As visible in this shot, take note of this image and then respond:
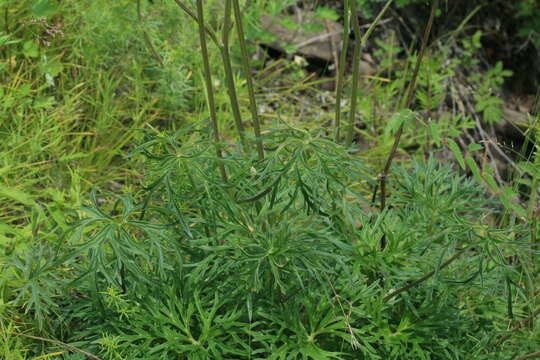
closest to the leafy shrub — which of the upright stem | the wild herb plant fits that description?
the wild herb plant

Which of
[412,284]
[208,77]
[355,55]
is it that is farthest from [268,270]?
[355,55]

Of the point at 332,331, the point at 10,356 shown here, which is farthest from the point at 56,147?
the point at 332,331

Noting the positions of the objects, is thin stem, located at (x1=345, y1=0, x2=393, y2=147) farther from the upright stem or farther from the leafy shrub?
the leafy shrub

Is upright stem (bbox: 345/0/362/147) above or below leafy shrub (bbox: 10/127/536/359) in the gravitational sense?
above

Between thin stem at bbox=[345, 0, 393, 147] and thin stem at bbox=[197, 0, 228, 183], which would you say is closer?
thin stem at bbox=[197, 0, 228, 183]

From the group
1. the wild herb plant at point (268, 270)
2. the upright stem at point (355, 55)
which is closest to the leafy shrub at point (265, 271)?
the wild herb plant at point (268, 270)

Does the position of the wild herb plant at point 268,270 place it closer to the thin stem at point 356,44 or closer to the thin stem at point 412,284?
the thin stem at point 412,284

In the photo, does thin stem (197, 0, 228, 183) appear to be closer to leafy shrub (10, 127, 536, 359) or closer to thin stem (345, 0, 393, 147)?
leafy shrub (10, 127, 536, 359)

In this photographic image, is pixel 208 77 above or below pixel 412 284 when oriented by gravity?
above

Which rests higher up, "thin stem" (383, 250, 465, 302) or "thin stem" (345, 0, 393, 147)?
"thin stem" (345, 0, 393, 147)

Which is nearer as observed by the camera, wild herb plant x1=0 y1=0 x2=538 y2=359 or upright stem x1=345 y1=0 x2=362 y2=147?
wild herb plant x1=0 y1=0 x2=538 y2=359

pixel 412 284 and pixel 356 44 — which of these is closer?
pixel 412 284

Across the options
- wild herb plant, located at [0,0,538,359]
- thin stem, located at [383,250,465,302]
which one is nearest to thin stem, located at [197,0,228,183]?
wild herb plant, located at [0,0,538,359]

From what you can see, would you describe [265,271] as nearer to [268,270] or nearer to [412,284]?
[268,270]
